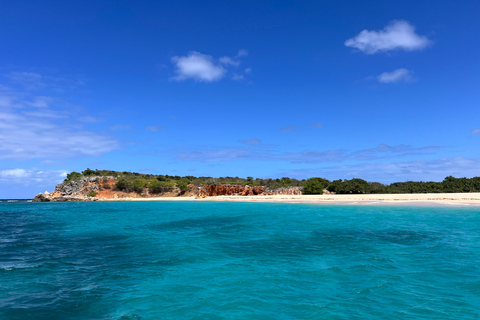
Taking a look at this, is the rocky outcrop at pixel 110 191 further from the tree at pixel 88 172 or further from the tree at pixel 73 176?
the tree at pixel 88 172

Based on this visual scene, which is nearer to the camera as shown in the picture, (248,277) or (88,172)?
(248,277)

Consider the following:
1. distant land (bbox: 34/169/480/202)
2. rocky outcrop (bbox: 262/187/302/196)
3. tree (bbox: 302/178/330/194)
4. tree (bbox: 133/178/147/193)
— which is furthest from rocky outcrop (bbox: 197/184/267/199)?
tree (bbox: 133/178/147/193)

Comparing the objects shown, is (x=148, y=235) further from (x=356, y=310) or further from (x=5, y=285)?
(x=356, y=310)

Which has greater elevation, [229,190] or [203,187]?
[203,187]

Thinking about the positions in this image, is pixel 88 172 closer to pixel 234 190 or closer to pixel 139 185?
pixel 139 185

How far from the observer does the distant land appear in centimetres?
6359

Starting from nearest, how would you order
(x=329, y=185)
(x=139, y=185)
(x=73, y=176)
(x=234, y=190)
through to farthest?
(x=329, y=185) < (x=234, y=190) < (x=139, y=185) < (x=73, y=176)

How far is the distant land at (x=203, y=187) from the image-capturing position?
63.6 m

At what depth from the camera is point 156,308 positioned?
7051mm

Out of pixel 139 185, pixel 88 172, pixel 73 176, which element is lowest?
pixel 139 185

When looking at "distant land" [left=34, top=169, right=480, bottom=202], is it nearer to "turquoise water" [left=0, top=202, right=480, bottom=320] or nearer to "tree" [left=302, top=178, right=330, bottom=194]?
"tree" [left=302, top=178, right=330, bottom=194]

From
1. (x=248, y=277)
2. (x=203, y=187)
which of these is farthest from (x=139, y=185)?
(x=248, y=277)

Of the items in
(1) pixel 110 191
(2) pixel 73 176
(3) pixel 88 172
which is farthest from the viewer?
(3) pixel 88 172

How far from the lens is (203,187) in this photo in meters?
77.4
